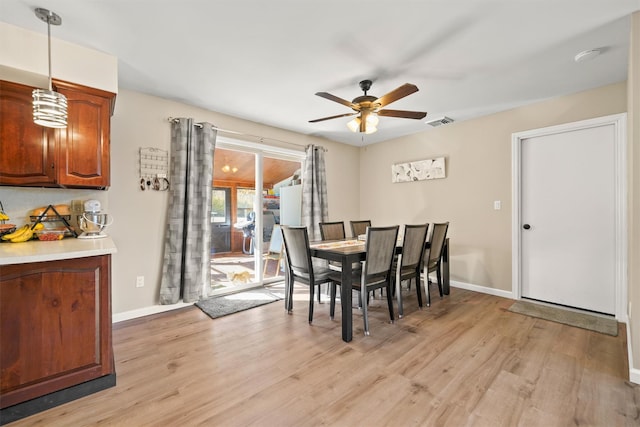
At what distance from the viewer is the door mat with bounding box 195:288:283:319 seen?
10.0 feet

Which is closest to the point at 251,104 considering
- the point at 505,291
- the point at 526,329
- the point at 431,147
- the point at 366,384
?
the point at 431,147

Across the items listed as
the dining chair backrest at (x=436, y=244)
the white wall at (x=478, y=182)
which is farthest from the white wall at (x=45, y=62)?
the white wall at (x=478, y=182)

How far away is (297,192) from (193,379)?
10.5 feet

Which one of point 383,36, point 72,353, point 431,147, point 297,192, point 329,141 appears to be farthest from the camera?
point 329,141

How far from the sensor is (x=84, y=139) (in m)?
2.16

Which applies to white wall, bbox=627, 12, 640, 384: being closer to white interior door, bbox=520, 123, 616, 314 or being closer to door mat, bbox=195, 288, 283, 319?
white interior door, bbox=520, 123, 616, 314

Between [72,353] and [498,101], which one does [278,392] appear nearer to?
[72,353]


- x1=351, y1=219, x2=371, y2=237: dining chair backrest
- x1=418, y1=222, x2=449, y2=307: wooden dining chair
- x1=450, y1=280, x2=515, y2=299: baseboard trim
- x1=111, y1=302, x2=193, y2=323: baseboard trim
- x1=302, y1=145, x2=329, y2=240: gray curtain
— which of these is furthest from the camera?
x1=302, y1=145, x2=329, y2=240: gray curtain

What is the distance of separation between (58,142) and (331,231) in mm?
2952

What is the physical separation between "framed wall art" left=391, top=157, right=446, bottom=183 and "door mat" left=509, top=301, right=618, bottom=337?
1992 mm

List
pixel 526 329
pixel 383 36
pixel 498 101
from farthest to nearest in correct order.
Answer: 1. pixel 498 101
2. pixel 526 329
3. pixel 383 36

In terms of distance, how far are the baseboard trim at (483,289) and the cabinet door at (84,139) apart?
4384mm

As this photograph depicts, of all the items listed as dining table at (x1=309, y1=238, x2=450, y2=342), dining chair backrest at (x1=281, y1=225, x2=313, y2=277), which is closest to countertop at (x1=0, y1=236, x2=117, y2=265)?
dining chair backrest at (x1=281, y1=225, x2=313, y2=277)

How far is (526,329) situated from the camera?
260cm
